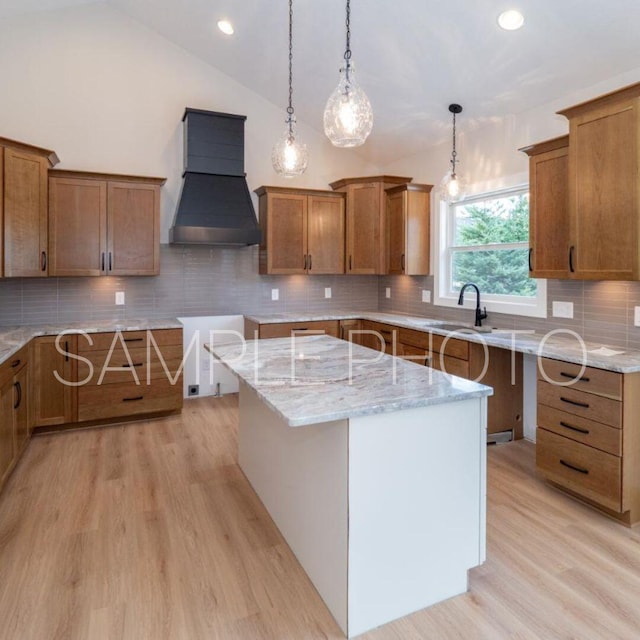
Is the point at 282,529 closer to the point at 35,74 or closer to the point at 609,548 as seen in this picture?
the point at 609,548

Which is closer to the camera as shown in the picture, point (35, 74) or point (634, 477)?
point (634, 477)

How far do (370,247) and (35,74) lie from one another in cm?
356

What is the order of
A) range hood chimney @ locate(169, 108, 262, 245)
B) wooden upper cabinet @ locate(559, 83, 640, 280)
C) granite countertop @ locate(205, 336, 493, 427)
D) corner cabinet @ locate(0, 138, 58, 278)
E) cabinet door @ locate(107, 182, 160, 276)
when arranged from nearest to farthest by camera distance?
granite countertop @ locate(205, 336, 493, 427)
wooden upper cabinet @ locate(559, 83, 640, 280)
corner cabinet @ locate(0, 138, 58, 278)
cabinet door @ locate(107, 182, 160, 276)
range hood chimney @ locate(169, 108, 262, 245)

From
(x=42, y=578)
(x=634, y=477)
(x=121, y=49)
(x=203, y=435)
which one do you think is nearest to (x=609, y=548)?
(x=634, y=477)

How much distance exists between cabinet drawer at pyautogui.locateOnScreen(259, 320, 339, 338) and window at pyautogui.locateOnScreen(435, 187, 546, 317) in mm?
1155

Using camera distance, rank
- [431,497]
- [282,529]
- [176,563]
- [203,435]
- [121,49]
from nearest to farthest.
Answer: [431,497] → [176,563] → [282,529] → [203,435] → [121,49]

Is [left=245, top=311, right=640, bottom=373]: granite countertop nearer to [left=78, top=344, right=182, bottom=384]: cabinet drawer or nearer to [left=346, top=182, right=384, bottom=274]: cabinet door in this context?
[left=346, top=182, right=384, bottom=274]: cabinet door

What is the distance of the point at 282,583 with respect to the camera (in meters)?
2.01

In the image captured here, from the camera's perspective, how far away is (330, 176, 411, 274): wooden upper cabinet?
5000 millimetres

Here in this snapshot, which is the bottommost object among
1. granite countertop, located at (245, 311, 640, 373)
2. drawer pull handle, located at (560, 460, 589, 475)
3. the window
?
drawer pull handle, located at (560, 460, 589, 475)

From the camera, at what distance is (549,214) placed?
3162 mm

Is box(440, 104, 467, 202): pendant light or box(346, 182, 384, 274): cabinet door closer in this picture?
box(440, 104, 467, 202): pendant light

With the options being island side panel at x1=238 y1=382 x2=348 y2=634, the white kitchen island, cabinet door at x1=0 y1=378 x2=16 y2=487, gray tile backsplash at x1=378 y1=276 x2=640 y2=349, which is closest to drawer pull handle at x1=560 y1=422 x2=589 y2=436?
gray tile backsplash at x1=378 y1=276 x2=640 y2=349

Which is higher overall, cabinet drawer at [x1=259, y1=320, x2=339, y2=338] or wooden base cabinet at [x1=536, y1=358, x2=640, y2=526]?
cabinet drawer at [x1=259, y1=320, x2=339, y2=338]
